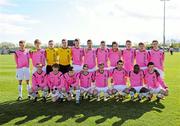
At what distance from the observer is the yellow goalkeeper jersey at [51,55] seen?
39.0ft

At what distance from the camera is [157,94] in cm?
1085

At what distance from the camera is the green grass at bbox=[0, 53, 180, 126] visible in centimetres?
830

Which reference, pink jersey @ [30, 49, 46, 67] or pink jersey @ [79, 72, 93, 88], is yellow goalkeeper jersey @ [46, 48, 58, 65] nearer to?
pink jersey @ [30, 49, 46, 67]

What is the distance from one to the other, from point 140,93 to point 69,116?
9.73ft

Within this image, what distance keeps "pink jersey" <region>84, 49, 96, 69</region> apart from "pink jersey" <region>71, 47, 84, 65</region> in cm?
15

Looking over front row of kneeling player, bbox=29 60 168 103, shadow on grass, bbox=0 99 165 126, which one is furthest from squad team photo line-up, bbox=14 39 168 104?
shadow on grass, bbox=0 99 165 126

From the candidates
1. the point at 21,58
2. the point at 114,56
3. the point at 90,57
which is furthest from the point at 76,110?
the point at 21,58

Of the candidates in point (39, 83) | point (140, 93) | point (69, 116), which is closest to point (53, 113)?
point (69, 116)

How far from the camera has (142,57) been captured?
11.7 meters

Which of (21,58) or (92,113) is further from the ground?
(21,58)

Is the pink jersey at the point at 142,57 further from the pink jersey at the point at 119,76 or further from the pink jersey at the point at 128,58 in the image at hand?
the pink jersey at the point at 119,76

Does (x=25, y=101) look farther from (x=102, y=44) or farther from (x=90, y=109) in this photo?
(x=102, y=44)

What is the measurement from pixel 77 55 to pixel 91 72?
86 centimetres

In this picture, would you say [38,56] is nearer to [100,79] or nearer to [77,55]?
[77,55]
